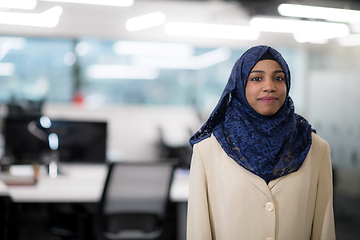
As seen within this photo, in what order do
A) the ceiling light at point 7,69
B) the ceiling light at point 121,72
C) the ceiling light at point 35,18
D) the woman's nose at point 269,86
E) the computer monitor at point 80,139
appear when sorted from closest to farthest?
the woman's nose at point 269,86 → the computer monitor at point 80,139 → the ceiling light at point 35,18 → the ceiling light at point 7,69 → the ceiling light at point 121,72

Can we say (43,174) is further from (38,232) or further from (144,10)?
(144,10)

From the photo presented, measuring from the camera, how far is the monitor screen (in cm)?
320

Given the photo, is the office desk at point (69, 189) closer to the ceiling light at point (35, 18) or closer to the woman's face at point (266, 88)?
the woman's face at point (266, 88)

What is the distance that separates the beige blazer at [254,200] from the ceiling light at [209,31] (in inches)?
233

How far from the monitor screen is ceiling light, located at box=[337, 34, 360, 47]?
2.11 m

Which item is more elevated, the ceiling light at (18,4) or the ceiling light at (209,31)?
the ceiling light at (18,4)

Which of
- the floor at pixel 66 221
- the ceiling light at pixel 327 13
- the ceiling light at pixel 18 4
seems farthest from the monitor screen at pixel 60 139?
A: the ceiling light at pixel 18 4

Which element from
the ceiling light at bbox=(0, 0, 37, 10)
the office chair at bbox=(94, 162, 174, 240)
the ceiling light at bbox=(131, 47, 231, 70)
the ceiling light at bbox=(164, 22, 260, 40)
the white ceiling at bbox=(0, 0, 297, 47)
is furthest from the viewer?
the ceiling light at bbox=(131, 47, 231, 70)

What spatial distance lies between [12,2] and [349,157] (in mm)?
5564

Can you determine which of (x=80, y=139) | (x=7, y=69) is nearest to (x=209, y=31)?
(x=7, y=69)

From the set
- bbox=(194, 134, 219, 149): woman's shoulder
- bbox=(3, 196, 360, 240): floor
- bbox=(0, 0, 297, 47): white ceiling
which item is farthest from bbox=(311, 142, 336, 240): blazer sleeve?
bbox=(0, 0, 297, 47): white ceiling

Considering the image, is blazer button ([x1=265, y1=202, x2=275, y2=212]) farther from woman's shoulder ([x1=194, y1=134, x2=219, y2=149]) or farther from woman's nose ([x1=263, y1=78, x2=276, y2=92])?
woman's nose ([x1=263, y1=78, x2=276, y2=92])

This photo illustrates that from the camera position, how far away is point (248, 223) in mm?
1215

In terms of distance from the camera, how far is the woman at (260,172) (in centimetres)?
121
